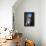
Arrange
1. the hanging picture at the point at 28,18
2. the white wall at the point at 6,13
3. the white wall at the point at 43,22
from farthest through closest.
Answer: the hanging picture at the point at 28,18
the white wall at the point at 43,22
the white wall at the point at 6,13

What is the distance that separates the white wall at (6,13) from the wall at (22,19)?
3.67ft

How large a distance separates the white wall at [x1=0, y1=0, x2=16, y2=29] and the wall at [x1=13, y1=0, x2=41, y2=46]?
3.67ft

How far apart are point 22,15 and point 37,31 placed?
94 cm

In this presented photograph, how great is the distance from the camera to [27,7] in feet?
16.8

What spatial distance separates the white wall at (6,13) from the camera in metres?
3.96

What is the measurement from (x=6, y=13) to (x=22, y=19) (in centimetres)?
127

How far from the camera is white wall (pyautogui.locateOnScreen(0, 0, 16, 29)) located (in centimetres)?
396

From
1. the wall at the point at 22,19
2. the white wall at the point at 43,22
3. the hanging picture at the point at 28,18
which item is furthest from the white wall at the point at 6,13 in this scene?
the white wall at the point at 43,22

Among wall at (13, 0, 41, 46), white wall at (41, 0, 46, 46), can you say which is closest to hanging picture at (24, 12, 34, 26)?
wall at (13, 0, 41, 46)

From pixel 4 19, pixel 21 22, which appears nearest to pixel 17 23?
pixel 21 22

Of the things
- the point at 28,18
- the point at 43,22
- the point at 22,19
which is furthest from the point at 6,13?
the point at 43,22

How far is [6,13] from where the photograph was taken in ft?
13.1

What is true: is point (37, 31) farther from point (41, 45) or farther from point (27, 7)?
point (27, 7)

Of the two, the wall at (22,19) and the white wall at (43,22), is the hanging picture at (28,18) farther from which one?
the white wall at (43,22)
